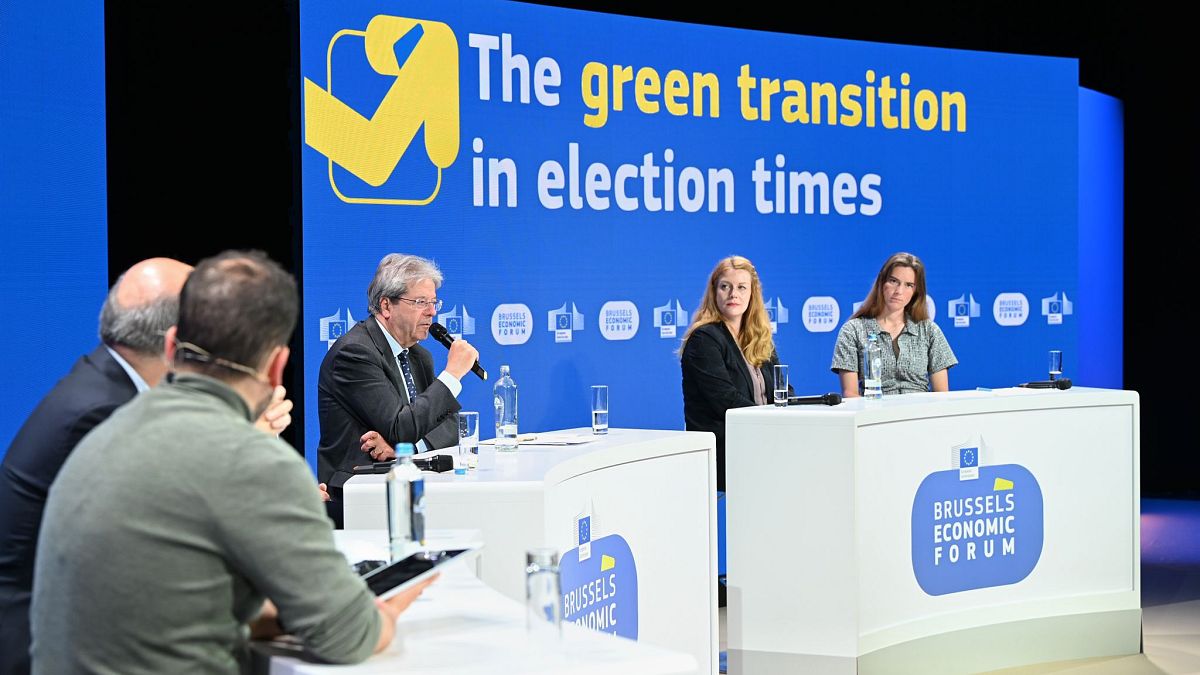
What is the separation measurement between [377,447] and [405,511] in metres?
1.55

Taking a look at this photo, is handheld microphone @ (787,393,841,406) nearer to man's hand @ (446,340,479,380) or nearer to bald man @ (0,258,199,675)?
man's hand @ (446,340,479,380)

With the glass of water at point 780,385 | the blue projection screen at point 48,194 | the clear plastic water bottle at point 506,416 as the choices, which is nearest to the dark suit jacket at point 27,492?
the clear plastic water bottle at point 506,416

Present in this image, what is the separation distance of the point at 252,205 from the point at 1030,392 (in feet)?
9.98

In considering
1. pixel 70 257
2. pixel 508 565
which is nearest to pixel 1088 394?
pixel 508 565

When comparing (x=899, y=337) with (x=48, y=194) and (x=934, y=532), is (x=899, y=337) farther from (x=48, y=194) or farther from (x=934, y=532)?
(x=48, y=194)

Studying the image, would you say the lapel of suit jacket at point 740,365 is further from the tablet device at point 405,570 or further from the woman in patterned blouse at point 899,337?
the tablet device at point 405,570

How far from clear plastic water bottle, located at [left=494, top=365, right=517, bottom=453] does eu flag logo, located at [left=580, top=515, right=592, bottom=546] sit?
28 centimetres

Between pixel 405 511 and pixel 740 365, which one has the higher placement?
pixel 740 365

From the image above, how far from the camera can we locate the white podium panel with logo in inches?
168

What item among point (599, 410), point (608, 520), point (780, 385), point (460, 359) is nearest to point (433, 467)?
point (608, 520)

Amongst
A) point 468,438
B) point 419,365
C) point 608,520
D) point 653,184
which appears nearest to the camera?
point 468,438

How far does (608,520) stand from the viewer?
3492 millimetres

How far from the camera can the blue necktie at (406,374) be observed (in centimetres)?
405

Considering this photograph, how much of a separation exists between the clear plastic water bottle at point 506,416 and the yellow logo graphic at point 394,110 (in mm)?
1861
